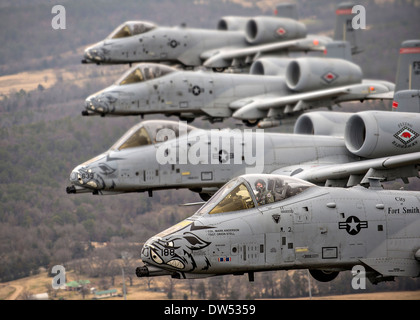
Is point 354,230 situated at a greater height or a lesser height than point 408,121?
lesser

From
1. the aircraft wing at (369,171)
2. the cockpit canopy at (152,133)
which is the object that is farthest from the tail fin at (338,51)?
the aircraft wing at (369,171)

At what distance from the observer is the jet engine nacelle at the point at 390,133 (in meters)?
28.6

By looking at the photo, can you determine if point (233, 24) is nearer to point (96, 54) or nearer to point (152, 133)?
point (96, 54)

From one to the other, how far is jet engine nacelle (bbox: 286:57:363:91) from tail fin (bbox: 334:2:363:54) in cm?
832

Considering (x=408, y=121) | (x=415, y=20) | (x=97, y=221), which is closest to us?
(x=408, y=121)

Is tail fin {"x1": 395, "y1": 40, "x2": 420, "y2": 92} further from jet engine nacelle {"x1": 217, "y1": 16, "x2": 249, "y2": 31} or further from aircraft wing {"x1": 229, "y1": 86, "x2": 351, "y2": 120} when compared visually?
jet engine nacelle {"x1": 217, "y1": 16, "x2": 249, "y2": 31}

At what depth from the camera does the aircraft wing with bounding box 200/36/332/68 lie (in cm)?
4541

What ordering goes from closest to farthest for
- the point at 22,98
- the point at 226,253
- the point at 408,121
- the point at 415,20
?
the point at 226,253
the point at 408,121
the point at 22,98
the point at 415,20

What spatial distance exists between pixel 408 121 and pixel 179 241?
11.0 meters

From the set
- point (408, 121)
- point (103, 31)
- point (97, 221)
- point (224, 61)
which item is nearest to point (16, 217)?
point (97, 221)
